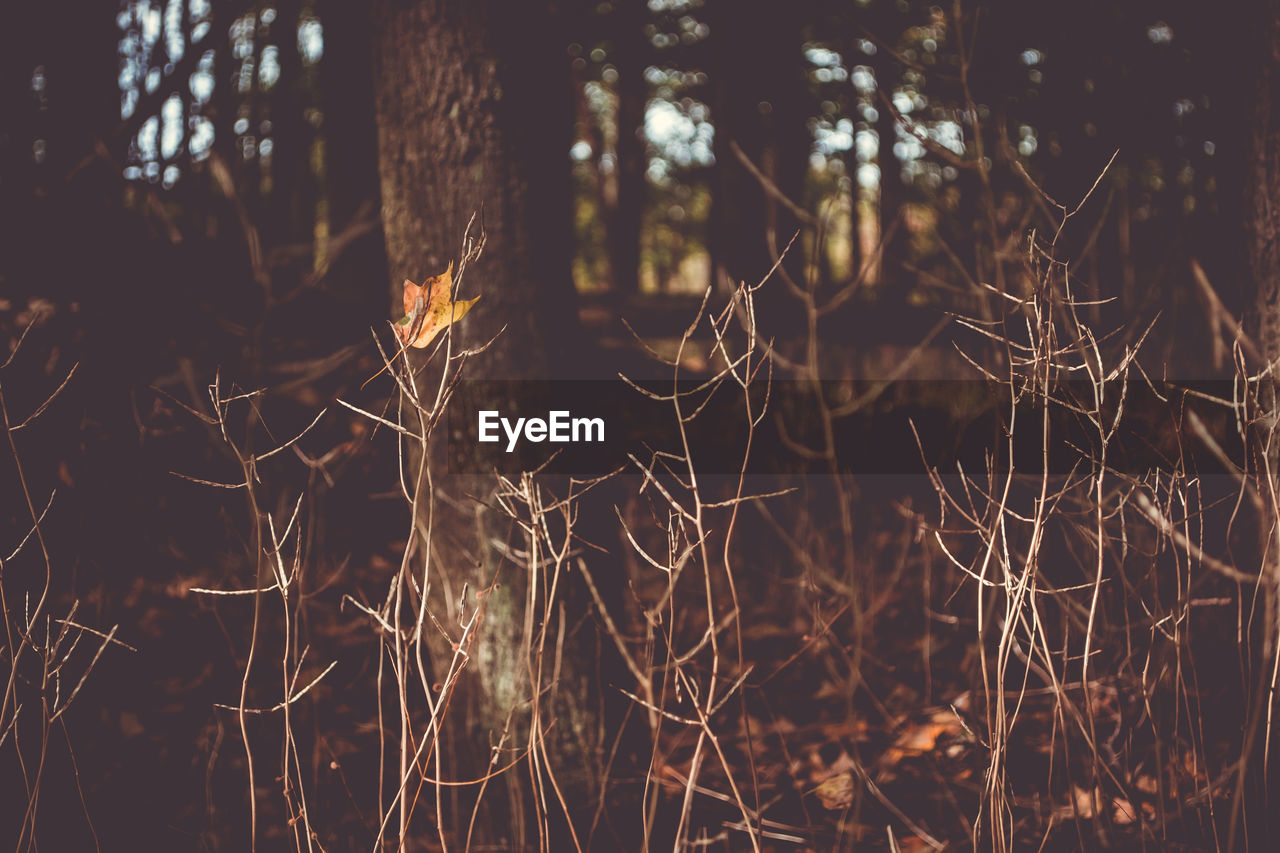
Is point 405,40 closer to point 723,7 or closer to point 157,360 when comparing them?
point 157,360

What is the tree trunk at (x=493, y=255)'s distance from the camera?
7.15 feet

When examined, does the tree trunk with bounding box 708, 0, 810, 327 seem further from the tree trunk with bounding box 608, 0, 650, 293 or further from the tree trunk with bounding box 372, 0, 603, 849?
the tree trunk with bounding box 372, 0, 603, 849

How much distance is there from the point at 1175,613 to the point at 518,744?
4.95ft

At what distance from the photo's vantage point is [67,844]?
7.84 ft

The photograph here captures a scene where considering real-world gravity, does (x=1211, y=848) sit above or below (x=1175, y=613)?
below

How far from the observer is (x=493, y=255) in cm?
220

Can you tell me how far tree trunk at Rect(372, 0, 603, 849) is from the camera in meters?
2.18

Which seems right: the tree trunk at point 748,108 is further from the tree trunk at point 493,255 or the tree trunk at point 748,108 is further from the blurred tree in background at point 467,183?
the tree trunk at point 493,255

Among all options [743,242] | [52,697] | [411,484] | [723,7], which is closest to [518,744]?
[411,484]
